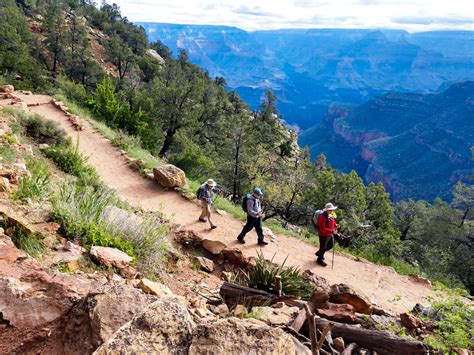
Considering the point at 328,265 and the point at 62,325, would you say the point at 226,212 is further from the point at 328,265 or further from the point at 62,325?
the point at 62,325

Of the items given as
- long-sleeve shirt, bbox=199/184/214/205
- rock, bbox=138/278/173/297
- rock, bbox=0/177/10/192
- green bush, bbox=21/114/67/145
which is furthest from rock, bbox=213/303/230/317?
green bush, bbox=21/114/67/145

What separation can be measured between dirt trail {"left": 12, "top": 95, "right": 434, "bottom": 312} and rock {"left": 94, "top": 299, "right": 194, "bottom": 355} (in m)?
5.45

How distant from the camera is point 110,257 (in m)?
5.02

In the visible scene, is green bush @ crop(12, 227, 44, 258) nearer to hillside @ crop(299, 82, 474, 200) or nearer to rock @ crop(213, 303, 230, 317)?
rock @ crop(213, 303, 230, 317)

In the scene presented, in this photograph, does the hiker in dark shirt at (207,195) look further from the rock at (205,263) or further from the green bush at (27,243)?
the green bush at (27,243)

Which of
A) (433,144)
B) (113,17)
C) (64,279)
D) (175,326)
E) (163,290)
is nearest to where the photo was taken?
(175,326)

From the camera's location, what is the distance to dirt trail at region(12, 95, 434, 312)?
945cm

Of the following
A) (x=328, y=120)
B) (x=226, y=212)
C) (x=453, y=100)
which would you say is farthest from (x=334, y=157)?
(x=226, y=212)

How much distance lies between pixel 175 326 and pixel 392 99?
19133 cm

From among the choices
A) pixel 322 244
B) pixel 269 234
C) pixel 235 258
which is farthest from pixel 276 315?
pixel 269 234

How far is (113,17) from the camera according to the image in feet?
217

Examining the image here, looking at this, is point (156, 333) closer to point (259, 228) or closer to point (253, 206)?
point (253, 206)

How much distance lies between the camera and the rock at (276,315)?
14.3ft

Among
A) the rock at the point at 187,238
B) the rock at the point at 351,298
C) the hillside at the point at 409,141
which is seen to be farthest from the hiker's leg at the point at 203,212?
the hillside at the point at 409,141
